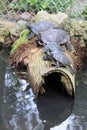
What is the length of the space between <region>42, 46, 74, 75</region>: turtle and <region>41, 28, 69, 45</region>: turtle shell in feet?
1.13

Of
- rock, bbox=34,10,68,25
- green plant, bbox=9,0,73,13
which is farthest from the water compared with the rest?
green plant, bbox=9,0,73,13

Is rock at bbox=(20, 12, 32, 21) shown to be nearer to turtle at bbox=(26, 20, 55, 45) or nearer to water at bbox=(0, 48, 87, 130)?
turtle at bbox=(26, 20, 55, 45)

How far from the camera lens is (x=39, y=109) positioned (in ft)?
16.2

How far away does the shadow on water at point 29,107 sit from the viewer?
4.58 meters

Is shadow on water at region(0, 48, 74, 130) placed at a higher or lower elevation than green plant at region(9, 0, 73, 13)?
lower

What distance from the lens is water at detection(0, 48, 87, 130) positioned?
4.57 m

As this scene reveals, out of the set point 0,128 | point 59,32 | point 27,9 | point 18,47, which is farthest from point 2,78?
point 27,9

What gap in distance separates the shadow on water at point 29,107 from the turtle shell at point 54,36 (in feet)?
1.97

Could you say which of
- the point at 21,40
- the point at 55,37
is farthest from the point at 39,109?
the point at 21,40

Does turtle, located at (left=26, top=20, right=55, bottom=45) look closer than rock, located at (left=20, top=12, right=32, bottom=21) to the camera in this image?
Yes

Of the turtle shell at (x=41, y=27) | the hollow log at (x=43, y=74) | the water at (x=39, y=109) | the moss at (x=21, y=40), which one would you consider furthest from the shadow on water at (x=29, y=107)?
the turtle shell at (x=41, y=27)

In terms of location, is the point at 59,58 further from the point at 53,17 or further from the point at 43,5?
the point at 43,5

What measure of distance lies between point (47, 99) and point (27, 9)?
305 cm

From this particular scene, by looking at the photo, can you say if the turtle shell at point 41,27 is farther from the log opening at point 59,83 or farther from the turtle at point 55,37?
the log opening at point 59,83
